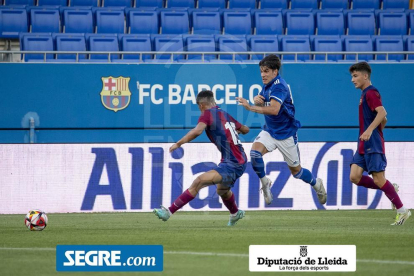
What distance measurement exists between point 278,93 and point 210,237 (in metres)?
2.47

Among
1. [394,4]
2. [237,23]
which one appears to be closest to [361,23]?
[394,4]

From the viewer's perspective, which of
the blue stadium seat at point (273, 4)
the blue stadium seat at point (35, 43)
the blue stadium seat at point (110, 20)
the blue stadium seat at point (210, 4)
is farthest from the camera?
the blue stadium seat at point (273, 4)

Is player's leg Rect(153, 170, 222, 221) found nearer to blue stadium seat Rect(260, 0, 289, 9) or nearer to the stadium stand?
the stadium stand

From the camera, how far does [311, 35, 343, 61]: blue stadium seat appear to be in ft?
56.4

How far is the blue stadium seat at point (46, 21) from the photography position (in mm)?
16938

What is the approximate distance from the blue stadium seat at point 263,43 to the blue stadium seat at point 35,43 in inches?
176

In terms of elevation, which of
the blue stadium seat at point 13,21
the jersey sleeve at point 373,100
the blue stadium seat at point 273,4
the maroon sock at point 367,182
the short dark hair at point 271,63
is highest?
the blue stadium seat at point 273,4

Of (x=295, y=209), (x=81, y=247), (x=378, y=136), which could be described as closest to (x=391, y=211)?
(x=295, y=209)

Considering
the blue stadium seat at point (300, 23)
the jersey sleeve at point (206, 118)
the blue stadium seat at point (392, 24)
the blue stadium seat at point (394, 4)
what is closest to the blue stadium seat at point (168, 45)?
the blue stadium seat at point (300, 23)

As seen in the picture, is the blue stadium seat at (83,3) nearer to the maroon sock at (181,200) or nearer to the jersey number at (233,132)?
the jersey number at (233,132)

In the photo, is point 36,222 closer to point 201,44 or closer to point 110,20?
point 201,44

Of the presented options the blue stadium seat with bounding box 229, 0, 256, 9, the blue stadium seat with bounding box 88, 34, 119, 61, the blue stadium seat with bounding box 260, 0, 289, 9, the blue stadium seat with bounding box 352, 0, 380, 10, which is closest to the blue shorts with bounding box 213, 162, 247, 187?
the blue stadium seat with bounding box 88, 34, 119, 61

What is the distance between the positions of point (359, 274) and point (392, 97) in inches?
474

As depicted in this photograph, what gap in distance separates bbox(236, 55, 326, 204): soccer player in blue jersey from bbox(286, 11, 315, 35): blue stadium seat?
7867 mm
